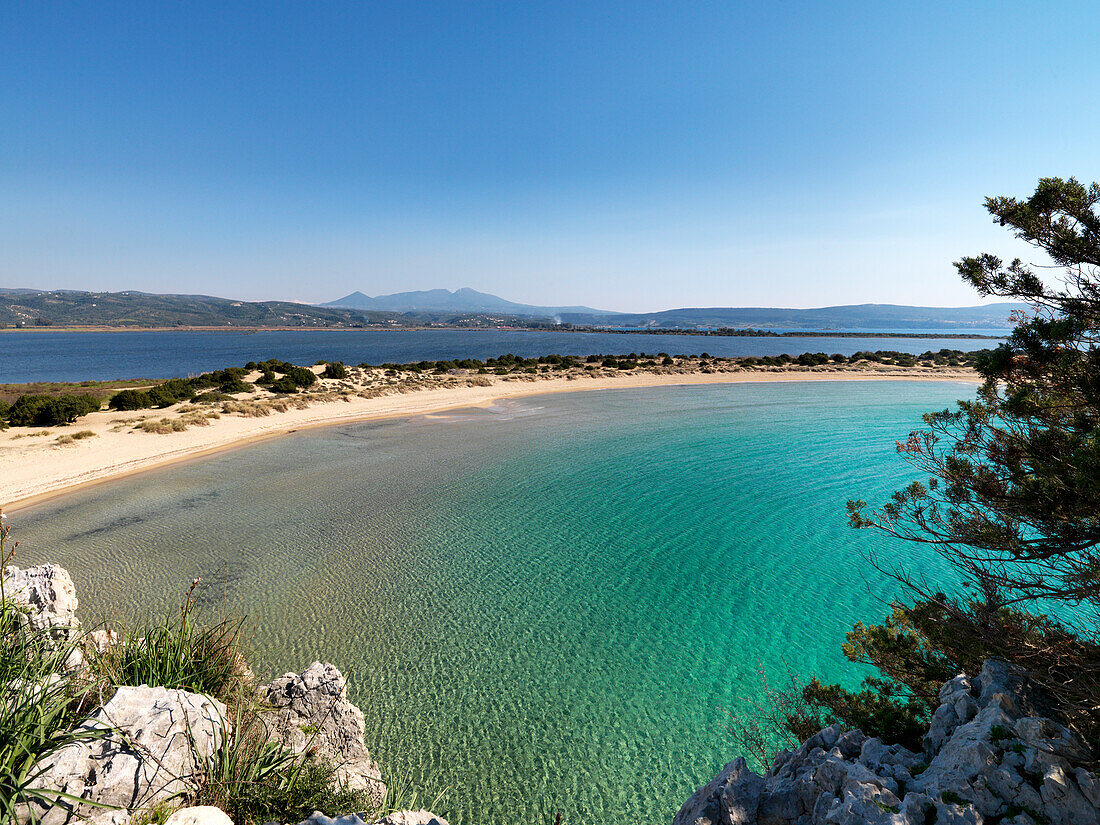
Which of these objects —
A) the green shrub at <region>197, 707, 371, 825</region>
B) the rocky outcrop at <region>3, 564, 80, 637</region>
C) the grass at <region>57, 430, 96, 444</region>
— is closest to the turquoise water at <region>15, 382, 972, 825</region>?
the green shrub at <region>197, 707, 371, 825</region>

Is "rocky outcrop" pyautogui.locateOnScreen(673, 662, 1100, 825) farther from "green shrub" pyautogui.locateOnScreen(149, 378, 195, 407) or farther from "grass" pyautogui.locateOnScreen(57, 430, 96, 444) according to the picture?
"green shrub" pyautogui.locateOnScreen(149, 378, 195, 407)

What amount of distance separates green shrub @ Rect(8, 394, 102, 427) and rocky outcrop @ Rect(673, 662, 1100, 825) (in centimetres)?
3294

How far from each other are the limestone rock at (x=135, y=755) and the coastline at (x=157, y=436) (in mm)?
17374

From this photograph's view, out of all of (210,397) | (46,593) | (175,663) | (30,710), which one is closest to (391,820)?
(30,710)

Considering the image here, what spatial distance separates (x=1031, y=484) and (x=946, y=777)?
2563 millimetres

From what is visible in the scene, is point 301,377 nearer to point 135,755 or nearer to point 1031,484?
point 135,755

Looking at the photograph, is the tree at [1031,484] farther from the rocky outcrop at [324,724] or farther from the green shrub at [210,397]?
the green shrub at [210,397]

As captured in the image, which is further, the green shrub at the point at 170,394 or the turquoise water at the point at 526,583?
the green shrub at the point at 170,394

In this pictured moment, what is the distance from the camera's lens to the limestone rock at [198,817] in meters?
2.98

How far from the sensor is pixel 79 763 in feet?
10.2

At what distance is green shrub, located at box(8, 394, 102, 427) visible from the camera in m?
22.8

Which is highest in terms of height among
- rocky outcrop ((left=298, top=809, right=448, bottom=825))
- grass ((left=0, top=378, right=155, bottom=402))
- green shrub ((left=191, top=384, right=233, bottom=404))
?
rocky outcrop ((left=298, top=809, right=448, bottom=825))

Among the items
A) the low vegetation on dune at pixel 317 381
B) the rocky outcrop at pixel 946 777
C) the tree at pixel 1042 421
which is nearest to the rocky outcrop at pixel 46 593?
the rocky outcrop at pixel 946 777

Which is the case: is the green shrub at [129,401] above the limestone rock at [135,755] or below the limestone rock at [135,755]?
below
